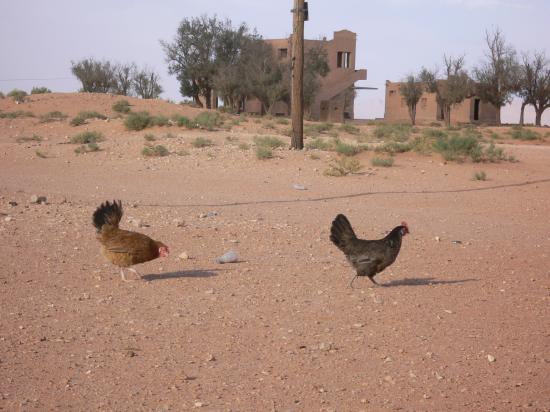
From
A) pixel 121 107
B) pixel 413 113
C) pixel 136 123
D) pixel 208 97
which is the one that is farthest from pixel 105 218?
pixel 413 113

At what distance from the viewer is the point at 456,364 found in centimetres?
573

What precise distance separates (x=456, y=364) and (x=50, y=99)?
1607 inches

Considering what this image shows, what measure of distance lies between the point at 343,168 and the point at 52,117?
22865mm

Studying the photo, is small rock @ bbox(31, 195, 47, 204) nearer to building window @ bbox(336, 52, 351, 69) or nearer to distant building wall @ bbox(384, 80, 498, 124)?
building window @ bbox(336, 52, 351, 69)

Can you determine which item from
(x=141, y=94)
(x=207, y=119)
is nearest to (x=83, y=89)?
(x=141, y=94)

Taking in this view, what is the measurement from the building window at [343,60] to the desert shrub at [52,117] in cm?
2770

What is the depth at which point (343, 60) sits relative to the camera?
2362 inches

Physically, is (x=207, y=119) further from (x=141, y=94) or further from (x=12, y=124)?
(x=141, y=94)

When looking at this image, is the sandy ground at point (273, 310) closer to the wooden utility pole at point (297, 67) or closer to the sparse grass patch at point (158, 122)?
the wooden utility pole at point (297, 67)

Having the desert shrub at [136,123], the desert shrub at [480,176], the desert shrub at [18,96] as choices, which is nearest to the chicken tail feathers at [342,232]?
the desert shrub at [480,176]

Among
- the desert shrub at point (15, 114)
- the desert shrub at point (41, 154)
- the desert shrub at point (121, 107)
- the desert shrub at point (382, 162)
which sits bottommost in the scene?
the desert shrub at point (41, 154)

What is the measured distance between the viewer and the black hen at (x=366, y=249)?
786 centimetres

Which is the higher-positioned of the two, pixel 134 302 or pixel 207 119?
pixel 207 119

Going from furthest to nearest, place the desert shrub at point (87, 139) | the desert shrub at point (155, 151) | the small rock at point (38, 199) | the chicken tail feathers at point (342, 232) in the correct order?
the desert shrub at point (87, 139), the desert shrub at point (155, 151), the small rock at point (38, 199), the chicken tail feathers at point (342, 232)
